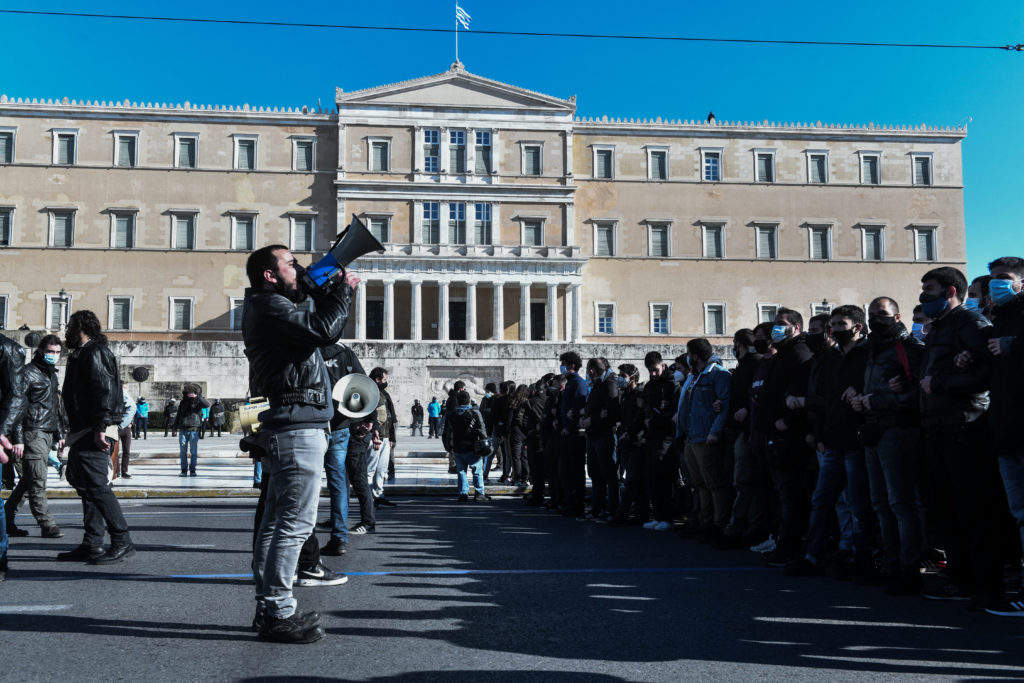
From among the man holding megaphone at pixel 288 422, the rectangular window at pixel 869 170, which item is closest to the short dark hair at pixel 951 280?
the man holding megaphone at pixel 288 422

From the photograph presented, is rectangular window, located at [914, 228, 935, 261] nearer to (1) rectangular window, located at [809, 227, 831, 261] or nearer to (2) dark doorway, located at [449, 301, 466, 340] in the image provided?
(1) rectangular window, located at [809, 227, 831, 261]

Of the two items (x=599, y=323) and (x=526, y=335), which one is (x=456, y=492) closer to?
(x=526, y=335)

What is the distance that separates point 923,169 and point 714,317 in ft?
52.1

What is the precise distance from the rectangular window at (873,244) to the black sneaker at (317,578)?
171 feet

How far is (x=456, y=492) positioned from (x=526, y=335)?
113ft


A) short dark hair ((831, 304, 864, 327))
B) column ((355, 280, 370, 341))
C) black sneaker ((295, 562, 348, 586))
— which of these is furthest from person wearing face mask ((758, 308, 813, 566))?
column ((355, 280, 370, 341))

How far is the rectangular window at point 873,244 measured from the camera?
5328 centimetres

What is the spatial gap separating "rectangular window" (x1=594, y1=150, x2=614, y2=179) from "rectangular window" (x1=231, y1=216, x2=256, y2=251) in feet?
64.9

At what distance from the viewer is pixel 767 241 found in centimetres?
5294

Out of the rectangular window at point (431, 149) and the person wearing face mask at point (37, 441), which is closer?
the person wearing face mask at point (37, 441)

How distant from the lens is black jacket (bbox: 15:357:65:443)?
855 centimetres

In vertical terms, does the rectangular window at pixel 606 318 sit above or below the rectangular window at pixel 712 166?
below

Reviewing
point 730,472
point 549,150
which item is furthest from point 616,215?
point 730,472

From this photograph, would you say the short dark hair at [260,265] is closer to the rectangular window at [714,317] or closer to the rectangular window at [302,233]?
the rectangular window at [302,233]
